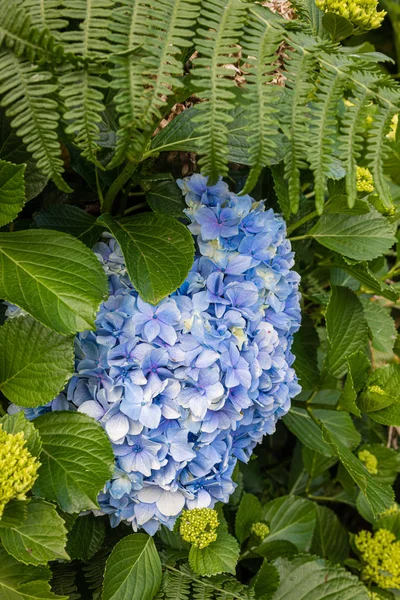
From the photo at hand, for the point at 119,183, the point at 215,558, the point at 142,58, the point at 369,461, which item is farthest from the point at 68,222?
the point at 369,461

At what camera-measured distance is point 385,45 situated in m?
1.97

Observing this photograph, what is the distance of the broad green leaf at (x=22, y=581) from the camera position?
0.79 meters

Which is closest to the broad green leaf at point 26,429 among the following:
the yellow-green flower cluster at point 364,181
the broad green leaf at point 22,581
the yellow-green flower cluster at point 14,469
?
the yellow-green flower cluster at point 14,469

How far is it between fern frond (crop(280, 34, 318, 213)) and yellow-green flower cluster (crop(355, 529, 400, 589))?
82 cm

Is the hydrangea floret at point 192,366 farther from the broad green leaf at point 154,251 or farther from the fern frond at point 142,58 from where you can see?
the fern frond at point 142,58

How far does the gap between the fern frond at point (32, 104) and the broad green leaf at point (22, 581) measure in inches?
20.7

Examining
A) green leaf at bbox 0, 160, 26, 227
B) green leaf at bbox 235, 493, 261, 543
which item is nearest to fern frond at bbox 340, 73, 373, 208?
green leaf at bbox 0, 160, 26, 227

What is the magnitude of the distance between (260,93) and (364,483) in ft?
2.02

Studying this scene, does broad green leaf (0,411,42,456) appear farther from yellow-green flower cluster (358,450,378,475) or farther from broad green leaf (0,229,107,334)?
yellow-green flower cluster (358,450,378,475)

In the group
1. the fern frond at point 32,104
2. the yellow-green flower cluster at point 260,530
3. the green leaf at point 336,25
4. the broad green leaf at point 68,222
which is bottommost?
the yellow-green flower cluster at point 260,530

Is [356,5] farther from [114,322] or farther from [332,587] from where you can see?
[332,587]

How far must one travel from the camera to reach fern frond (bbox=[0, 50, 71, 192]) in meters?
0.68

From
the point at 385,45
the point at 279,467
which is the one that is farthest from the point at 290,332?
the point at 385,45

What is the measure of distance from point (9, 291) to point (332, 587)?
0.78 meters
